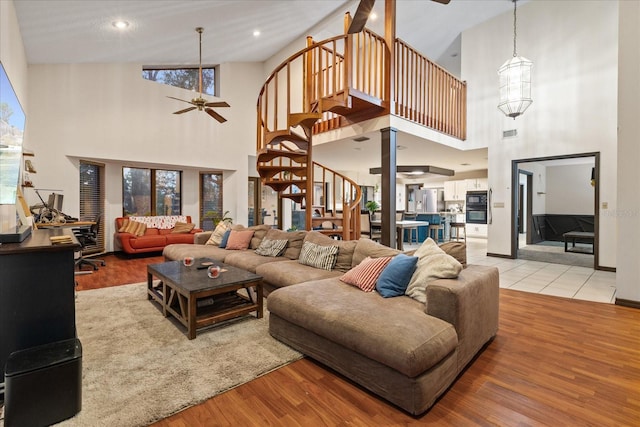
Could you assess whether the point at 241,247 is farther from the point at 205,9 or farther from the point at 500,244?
the point at 500,244

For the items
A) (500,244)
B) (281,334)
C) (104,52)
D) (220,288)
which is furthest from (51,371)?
(500,244)

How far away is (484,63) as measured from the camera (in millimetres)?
6469

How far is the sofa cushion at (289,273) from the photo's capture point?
10.1 ft

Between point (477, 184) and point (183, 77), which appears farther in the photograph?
point (477, 184)

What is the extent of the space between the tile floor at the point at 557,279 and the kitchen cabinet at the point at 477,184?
12.7 feet

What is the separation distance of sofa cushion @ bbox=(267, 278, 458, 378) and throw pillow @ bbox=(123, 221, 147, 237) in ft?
17.8

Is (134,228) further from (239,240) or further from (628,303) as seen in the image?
(628,303)

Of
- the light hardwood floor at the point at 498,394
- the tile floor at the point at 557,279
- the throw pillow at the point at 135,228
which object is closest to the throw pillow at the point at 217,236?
the throw pillow at the point at 135,228

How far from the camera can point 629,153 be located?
3393 mm

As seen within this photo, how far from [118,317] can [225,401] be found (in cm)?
194

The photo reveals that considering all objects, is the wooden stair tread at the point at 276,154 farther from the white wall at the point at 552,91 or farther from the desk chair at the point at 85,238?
the white wall at the point at 552,91

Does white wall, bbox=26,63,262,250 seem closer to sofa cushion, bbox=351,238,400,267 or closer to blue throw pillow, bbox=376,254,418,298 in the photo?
sofa cushion, bbox=351,238,400,267

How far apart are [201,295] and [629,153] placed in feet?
15.5

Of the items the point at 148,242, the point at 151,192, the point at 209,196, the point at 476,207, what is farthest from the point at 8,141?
the point at 476,207
